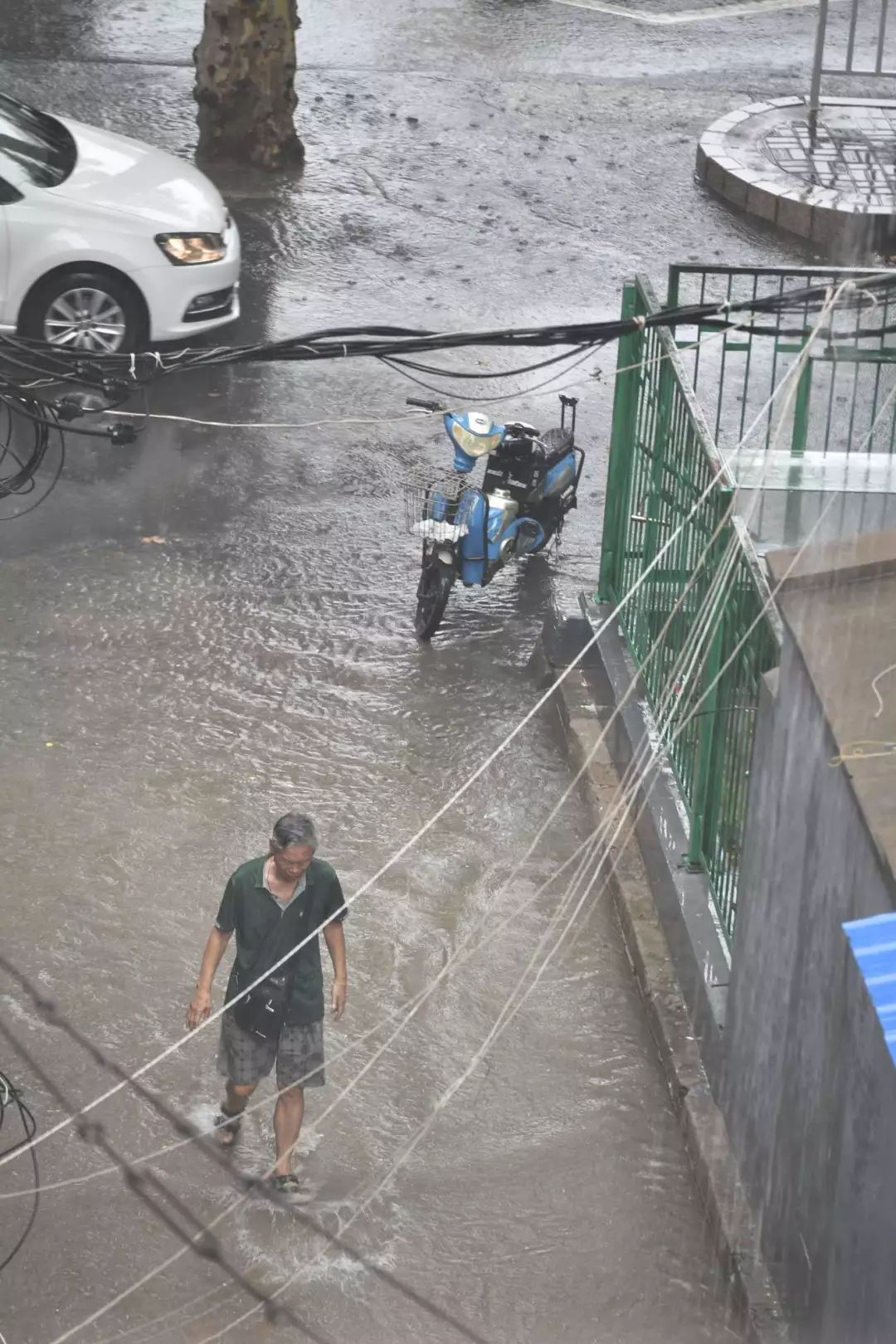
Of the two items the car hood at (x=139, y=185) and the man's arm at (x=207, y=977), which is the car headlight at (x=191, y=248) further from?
the man's arm at (x=207, y=977)

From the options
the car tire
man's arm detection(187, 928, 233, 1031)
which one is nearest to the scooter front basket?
the car tire

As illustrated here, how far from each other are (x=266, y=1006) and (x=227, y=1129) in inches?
24.7

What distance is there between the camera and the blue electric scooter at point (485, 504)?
864 centimetres

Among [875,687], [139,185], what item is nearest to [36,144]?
[139,185]

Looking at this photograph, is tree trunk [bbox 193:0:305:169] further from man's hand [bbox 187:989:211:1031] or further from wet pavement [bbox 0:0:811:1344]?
man's hand [bbox 187:989:211:1031]

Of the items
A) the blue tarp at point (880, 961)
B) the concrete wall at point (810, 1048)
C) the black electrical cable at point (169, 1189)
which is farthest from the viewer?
the black electrical cable at point (169, 1189)

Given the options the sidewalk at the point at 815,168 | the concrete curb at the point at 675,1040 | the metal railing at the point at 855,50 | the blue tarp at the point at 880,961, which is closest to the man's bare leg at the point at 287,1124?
the concrete curb at the point at 675,1040

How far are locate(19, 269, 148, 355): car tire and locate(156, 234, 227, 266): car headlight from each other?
333 millimetres

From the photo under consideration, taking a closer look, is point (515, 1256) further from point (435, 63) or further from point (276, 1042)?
point (435, 63)

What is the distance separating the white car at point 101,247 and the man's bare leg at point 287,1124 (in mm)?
6218

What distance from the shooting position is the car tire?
10781mm

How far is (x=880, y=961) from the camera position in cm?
362

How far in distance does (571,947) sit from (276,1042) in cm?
167

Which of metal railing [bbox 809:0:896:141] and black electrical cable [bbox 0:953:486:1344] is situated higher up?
metal railing [bbox 809:0:896:141]
